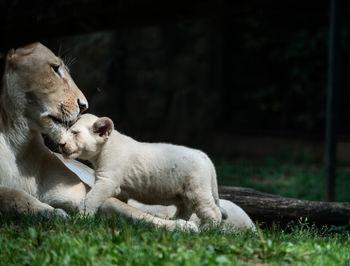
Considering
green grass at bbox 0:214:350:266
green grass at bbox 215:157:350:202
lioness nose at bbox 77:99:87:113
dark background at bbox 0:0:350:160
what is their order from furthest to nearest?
1. dark background at bbox 0:0:350:160
2. green grass at bbox 215:157:350:202
3. lioness nose at bbox 77:99:87:113
4. green grass at bbox 0:214:350:266

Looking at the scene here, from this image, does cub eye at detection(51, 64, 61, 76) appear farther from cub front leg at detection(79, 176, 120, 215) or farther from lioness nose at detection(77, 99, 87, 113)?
cub front leg at detection(79, 176, 120, 215)

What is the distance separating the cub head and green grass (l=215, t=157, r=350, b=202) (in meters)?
5.51

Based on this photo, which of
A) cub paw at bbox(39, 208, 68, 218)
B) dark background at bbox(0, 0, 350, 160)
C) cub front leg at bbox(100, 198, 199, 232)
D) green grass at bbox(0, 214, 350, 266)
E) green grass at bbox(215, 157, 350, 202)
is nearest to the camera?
green grass at bbox(0, 214, 350, 266)

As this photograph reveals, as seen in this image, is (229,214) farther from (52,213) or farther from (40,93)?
(40,93)

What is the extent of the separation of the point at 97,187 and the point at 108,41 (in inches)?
328

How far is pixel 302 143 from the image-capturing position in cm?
1324

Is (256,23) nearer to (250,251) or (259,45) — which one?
(259,45)

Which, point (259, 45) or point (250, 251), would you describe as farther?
point (259, 45)

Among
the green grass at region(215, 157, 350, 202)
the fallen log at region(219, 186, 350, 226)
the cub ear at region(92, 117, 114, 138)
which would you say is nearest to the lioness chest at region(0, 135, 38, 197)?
the cub ear at region(92, 117, 114, 138)

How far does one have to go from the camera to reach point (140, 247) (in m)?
3.55

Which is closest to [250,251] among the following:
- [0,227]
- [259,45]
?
[0,227]

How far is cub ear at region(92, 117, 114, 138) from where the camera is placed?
4.72m

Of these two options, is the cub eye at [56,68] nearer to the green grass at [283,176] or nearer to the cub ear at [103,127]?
the cub ear at [103,127]

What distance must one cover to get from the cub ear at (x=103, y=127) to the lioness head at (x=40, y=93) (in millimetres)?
167
